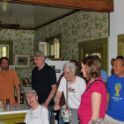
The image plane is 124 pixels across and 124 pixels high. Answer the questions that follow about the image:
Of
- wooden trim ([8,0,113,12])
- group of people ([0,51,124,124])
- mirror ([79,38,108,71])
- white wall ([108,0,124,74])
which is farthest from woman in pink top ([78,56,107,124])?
mirror ([79,38,108,71])

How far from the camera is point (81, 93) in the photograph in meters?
3.43

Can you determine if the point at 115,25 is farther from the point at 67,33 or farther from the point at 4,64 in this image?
the point at 67,33

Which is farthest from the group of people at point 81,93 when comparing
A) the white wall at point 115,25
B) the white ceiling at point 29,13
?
the white ceiling at point 29,13

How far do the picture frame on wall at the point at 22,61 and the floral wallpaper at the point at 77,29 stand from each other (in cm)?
134

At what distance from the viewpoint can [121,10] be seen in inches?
172

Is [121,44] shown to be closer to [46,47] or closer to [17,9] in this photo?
[17,9]

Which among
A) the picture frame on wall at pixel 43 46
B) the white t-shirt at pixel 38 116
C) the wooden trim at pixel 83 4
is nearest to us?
the white t-shirt at pixel 38 116

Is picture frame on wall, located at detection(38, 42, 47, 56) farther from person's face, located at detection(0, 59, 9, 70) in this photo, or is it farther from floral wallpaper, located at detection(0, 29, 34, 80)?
person's face, located at detection(0, 59, 9, 70)

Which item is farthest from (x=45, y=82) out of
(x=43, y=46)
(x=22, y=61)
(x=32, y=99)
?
(x=22, y=61)

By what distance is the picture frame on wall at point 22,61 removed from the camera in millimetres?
8234

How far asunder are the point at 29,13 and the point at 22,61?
222 centimetres

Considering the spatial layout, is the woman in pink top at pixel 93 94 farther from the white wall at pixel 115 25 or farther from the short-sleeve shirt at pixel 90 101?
the white wall at pixel 115 25

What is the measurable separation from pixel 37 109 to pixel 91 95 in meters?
1.06

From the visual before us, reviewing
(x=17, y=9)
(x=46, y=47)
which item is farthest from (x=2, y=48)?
(x=17, y=9)
